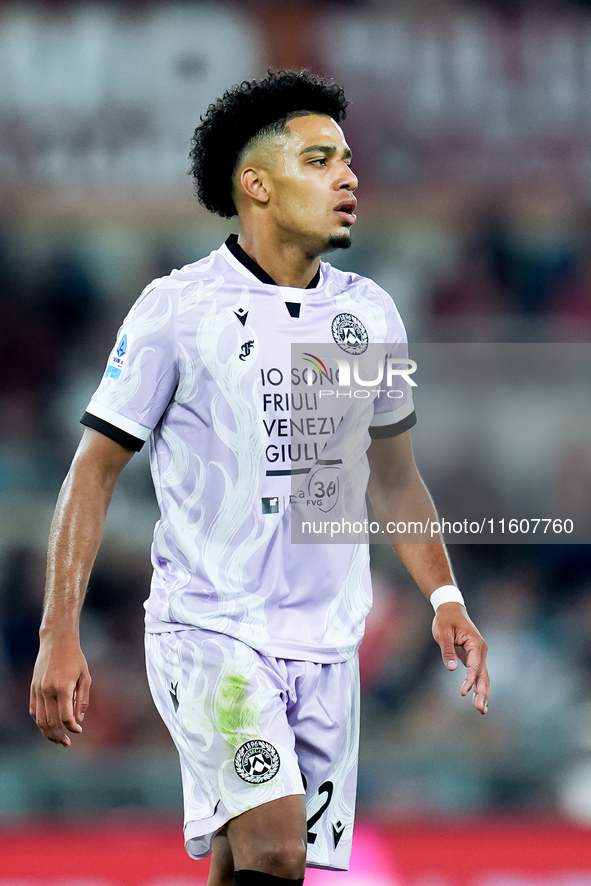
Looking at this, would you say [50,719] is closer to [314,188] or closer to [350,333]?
[350,333]

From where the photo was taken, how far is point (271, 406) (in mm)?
2605

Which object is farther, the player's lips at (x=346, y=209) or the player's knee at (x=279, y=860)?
the player's lips at (x=346, y=209)

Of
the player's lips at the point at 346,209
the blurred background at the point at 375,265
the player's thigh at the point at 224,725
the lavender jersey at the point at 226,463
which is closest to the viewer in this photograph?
the player's thigh at the point at 224,725

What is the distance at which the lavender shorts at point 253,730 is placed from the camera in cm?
237

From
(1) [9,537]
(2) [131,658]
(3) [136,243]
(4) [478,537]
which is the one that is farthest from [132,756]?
(3) [136,243]

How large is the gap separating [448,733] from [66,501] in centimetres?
311

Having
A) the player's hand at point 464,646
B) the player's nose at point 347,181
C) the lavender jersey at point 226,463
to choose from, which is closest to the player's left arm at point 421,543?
the player's hand at point 464,646

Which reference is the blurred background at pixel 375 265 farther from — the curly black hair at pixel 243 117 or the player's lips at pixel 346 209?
the player's lips at pixel 346 209

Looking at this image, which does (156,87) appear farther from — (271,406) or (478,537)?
(271,406)

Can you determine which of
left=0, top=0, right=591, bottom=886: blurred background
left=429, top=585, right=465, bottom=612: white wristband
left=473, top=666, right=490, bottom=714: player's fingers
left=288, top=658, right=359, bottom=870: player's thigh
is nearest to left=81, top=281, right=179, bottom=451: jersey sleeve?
left=288, top=658, right=359, bottom=870: player's thigh

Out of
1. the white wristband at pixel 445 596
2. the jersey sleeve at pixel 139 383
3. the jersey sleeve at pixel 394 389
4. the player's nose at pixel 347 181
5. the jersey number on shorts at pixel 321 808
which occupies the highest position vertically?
the player's nose at pixel 347 181

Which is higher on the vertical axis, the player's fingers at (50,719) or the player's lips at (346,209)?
the player's lips at (346,209)

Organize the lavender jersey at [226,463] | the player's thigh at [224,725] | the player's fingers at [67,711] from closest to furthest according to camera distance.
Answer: the player's fingers at [67,711] → the player's thigh at [224,725] → the lavender jersey at [226,463]

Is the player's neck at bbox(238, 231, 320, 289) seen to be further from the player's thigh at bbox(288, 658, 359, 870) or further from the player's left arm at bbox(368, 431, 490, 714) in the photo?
the player's thigh at bbox(288, 658, 359, 870)
